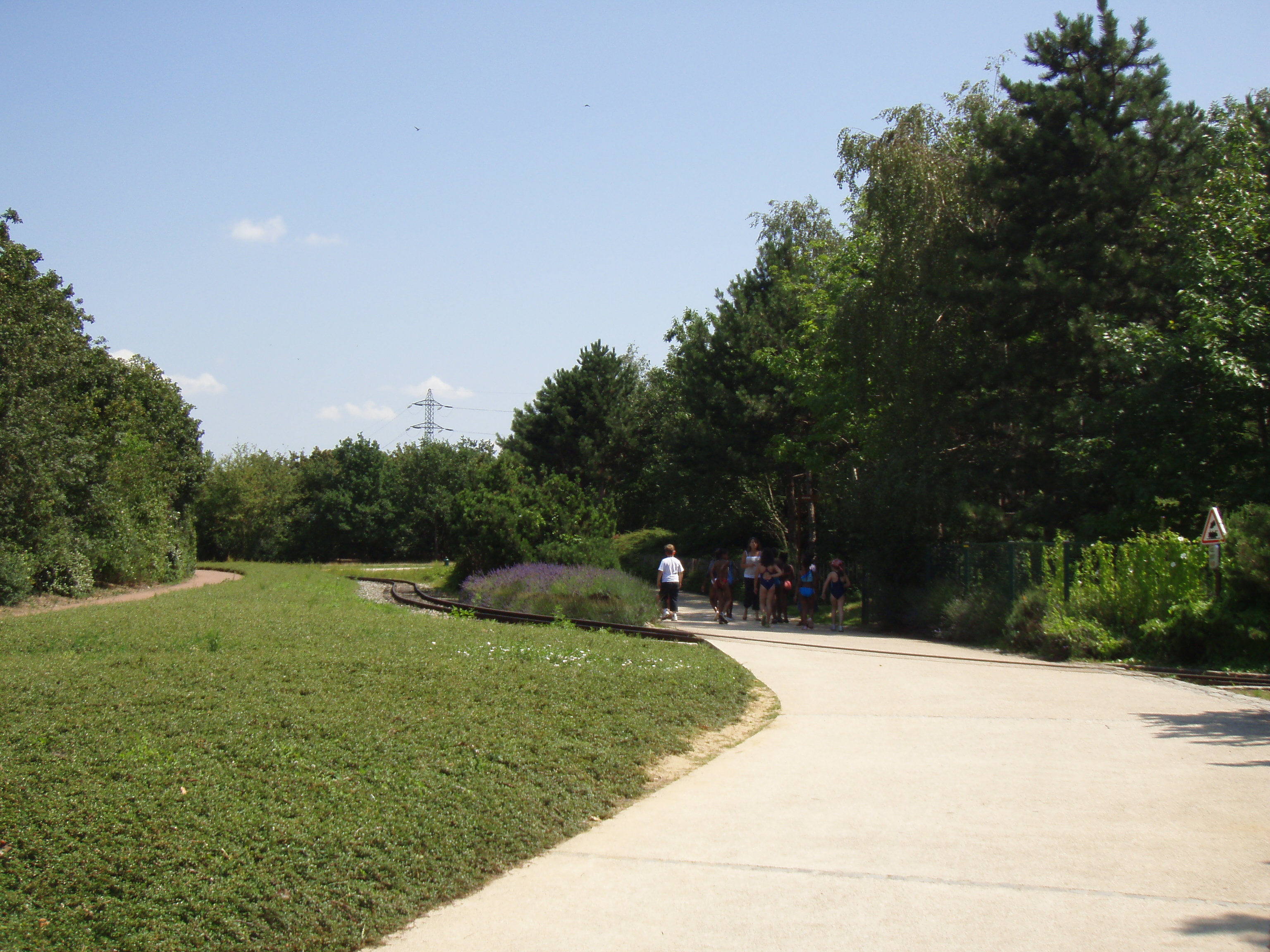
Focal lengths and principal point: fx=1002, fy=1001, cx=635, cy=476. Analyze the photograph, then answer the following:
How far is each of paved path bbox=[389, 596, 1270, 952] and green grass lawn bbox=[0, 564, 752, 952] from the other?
1.42 feet

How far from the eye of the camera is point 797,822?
6.34 meters

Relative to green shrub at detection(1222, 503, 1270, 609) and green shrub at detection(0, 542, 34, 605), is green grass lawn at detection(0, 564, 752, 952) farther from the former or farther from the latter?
green shrub at detection(0, 542, 34, 605)

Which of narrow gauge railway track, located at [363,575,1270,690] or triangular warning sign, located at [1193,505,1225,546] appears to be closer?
narrow gauge railway track, located at [363,575,1270,690]

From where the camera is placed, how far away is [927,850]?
5762mm

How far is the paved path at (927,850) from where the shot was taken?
4605 millimetres

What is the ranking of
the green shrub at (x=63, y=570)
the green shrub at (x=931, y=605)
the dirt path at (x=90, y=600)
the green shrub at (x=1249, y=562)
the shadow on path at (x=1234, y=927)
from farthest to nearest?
the green shrub at (x=63, y=570) → the dirt path at (x=90, y=600) → the green shrub at (x=931, y=605) → the green shrub at (x=1249, y=562) → the shadow on path at (x=1234, y=927)

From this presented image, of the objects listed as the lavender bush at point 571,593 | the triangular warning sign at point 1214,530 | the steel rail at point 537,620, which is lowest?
the steel rail at point 537,620

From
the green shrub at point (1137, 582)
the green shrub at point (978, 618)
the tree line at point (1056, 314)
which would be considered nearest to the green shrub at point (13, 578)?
the tree line at point (1056, 314)

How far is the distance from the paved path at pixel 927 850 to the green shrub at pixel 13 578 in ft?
82.6

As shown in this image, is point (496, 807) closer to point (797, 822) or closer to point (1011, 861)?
point (797, 822)

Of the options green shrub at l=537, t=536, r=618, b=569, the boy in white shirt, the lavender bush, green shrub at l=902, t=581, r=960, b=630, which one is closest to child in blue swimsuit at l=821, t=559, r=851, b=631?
green shrub at l=902, t=581, r=960, b=630

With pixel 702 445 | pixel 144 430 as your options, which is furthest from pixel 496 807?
pixel 144 430

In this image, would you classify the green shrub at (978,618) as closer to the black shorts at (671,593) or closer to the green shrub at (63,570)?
the black shorts at (671,593)

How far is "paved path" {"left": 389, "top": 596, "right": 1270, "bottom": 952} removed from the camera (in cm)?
461
